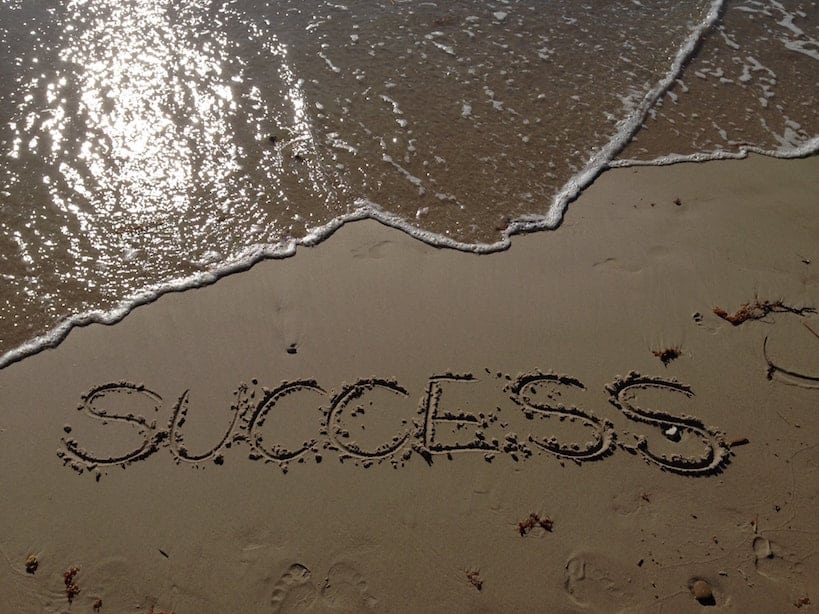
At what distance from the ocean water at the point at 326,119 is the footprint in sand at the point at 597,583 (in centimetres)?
251

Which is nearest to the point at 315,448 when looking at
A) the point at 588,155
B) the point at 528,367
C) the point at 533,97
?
the point at 528,367

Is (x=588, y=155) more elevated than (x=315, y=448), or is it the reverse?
(x=588, y=155)

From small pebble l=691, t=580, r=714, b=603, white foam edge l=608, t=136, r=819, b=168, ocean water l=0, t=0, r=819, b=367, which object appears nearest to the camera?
small pebble l=691, t=580, r=714, b=603

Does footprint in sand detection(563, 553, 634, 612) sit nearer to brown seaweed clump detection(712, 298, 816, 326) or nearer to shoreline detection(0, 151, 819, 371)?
brown seaweed clump detection(712, 298, 816, 326)

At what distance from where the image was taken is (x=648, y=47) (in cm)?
723

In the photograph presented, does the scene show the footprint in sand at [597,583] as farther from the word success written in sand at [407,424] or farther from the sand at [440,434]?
the word success written in sand at [407,424]

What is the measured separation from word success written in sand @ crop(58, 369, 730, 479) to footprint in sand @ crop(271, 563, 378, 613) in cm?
64

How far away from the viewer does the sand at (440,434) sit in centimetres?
340

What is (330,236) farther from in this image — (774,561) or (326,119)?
(774,561)

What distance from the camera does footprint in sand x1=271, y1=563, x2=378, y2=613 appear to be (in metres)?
3.31

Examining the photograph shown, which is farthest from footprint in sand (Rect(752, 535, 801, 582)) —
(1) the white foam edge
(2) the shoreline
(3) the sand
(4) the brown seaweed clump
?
(1) the white foam edge

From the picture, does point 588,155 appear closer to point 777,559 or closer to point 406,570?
point 777,559

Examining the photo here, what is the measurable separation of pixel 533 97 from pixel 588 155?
3.53ft

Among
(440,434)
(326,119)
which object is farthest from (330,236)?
(440,434)
